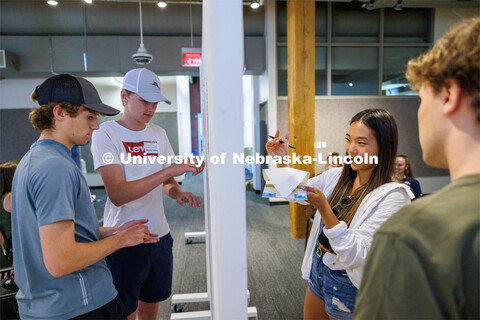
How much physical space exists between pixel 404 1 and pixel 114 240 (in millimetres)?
5903

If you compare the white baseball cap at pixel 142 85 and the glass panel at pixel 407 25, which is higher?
the glass panel at pixel 407 25

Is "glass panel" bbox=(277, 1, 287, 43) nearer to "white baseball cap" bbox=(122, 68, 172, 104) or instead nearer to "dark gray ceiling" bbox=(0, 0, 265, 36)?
"dark gray ceiling" bbox=(0, 0, 265, 36)

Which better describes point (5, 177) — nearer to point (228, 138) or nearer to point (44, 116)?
point (44, 116)

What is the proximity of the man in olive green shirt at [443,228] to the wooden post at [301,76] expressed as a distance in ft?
10.3

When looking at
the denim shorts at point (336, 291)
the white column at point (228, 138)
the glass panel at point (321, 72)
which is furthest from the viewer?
the glass panel at point (321, 72)

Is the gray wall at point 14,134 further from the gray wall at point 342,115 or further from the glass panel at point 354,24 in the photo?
the glass panel at point 354,24

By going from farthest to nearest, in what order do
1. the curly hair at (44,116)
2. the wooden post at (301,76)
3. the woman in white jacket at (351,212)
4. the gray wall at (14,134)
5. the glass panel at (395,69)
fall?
the gray wall at (14,134), the glass panel at (395,69), the wooden post at (301,76), the woman in white jacket at (351,212), the curly hair at (44,116)

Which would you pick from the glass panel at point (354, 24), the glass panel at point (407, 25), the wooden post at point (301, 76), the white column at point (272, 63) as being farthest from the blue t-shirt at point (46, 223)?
the glass panel at point (407, 25)

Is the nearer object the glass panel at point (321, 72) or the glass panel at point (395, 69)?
the glass panel at point (321, 72)

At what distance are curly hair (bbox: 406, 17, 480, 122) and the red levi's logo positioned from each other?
47.8 inches

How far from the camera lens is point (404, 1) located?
16.0 feet

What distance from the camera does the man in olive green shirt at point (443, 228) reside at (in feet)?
1.31

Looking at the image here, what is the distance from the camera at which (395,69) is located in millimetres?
5652

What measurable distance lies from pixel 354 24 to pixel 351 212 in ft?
17.9
